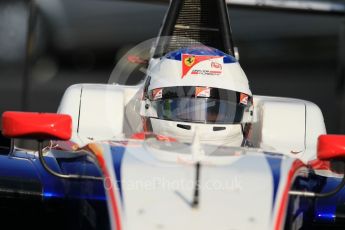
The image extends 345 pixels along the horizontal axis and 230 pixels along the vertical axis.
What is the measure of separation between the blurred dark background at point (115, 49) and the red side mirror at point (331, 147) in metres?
4.69

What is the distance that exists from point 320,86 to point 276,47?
0.71 metres

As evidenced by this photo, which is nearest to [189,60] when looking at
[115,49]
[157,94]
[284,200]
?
[157,94]

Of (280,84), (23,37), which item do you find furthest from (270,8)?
(23,37)

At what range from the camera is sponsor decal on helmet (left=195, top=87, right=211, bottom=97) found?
4.48 m

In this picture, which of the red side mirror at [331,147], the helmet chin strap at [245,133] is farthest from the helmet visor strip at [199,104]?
the red side mirror at [331,147]

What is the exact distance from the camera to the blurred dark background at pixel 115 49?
8430 mm

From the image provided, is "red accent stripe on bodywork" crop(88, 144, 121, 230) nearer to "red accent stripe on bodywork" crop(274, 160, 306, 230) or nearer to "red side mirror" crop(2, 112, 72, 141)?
"red side mirror" crop(2, 112, 72, 141)

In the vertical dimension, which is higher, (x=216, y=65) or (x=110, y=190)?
(x=216, y=65)

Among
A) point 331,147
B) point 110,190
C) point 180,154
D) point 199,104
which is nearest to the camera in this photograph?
point 110,190

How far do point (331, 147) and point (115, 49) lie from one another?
5367 mm

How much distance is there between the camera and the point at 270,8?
6.85m

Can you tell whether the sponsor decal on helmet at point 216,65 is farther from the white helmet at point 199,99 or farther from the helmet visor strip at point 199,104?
the helmet visor strip at point 199,104

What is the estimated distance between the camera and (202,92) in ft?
14.8

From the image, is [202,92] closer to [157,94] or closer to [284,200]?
[157,94]
